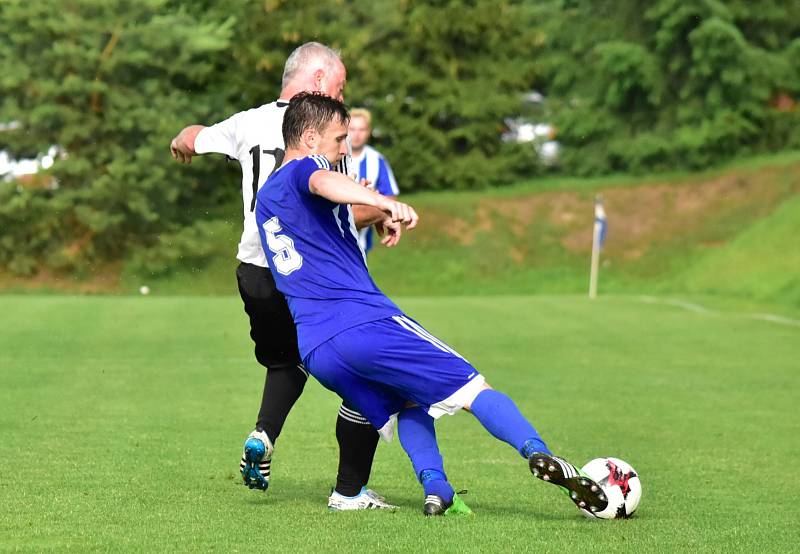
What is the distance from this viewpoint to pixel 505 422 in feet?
18.0

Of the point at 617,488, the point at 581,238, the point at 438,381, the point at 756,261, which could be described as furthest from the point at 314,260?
the point at 581,238

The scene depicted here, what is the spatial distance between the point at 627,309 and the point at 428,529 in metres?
18.3

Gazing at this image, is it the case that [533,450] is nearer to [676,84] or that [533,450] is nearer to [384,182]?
[384,182]

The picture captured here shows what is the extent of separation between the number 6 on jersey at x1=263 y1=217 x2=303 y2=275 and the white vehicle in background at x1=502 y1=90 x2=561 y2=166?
132ft

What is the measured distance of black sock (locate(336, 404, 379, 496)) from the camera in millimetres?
6000

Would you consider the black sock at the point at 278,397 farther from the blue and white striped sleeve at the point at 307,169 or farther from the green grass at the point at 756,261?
the green grass at the point at 756,261

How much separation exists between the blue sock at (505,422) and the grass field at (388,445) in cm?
33

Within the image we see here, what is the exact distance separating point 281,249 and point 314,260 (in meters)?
0.17

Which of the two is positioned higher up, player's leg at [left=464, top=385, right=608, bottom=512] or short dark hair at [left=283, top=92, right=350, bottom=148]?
short dark hair at [left=283, top=92, right=350, bottom=148]

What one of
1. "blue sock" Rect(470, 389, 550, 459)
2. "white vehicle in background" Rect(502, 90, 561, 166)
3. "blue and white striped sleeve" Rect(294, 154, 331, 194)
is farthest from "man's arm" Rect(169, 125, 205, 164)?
"white vehicle in background" Rect(502, 90, 561, 166)

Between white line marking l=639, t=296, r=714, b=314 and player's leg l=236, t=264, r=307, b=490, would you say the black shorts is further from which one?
white line marking l=639, t=296, r=714, b=314

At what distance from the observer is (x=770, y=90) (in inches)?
1695

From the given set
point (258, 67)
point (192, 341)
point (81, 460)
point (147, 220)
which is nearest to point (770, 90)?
point (258, 67)

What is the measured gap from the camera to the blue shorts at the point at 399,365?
5.46 meters
